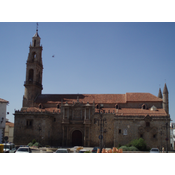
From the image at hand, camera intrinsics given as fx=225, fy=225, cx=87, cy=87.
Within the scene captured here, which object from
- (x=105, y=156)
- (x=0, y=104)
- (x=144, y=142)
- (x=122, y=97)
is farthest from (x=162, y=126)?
(x=105, y=156)

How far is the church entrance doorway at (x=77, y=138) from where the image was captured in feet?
164

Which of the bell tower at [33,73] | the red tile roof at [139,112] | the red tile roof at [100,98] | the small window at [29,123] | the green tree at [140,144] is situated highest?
the bell tower at [33,73]

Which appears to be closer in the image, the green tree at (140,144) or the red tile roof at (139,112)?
the green tree at (140,144)

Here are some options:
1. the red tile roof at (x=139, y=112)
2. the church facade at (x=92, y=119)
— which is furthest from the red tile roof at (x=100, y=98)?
the red tile roof at (x=139, y=112)

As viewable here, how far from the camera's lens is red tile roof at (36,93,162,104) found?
53.1 m

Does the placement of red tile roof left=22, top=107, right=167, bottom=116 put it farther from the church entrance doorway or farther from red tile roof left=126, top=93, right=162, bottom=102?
the church entrance doorway

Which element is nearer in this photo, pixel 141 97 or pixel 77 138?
pixel 77 138

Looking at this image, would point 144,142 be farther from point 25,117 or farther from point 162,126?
point 25,117

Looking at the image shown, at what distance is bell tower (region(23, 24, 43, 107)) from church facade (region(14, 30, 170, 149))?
0.27 metres

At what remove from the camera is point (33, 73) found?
57938mm

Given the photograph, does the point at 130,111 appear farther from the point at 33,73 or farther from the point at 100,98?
the point at 33,73

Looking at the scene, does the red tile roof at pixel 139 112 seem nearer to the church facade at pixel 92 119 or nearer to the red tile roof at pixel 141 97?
the church facade at pixel 92 119

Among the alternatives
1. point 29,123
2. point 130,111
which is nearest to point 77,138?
point 29,123

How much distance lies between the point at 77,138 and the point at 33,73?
2044 centimetres
